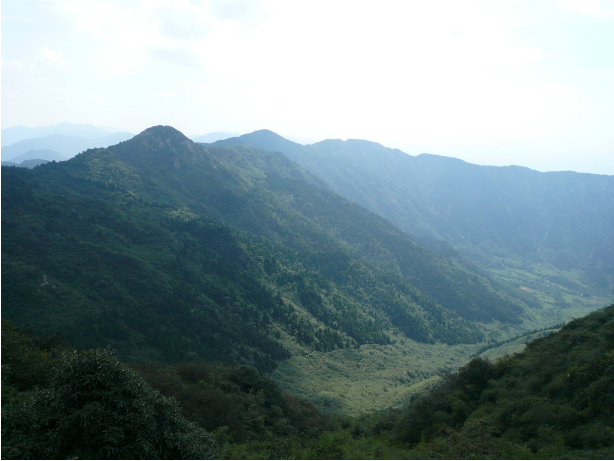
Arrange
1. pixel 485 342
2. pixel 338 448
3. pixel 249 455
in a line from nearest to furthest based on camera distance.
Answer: pixel 249 455 → pixel 338 448 → pixel 485 342

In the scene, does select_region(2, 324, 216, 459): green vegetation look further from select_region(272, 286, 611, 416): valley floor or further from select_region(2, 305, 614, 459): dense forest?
select_region(272, 286, 611, 416): valley floor

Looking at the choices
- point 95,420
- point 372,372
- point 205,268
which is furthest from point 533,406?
point 205,268

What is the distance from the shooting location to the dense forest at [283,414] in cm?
1680

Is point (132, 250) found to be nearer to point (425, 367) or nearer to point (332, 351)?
point (332, 351)

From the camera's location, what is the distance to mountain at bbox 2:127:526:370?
6469cm

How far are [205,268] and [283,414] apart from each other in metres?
63.9

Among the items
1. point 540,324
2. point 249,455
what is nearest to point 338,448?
point 249,455

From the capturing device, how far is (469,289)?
165 metres

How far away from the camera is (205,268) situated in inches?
3760

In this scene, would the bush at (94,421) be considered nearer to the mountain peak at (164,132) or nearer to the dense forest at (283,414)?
the dense forest at (283,414)

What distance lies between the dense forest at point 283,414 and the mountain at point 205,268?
2828cm

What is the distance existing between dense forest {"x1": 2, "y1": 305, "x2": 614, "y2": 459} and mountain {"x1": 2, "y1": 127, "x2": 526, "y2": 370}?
1113 inches

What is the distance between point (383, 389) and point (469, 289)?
110 meters

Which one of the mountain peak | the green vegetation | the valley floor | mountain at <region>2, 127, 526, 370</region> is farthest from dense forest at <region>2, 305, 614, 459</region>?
the mountain peak
